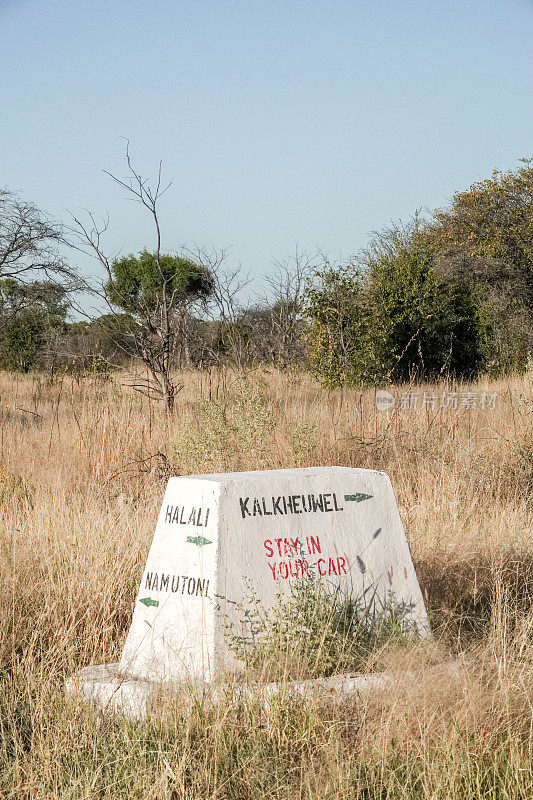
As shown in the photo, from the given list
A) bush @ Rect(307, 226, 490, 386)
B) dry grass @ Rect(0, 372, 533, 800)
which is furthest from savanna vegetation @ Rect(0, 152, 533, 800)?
A: bush @ Rect(307, 226, 490, 386)

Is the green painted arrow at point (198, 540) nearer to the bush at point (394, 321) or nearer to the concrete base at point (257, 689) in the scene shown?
the concrete base at point (257, 689)

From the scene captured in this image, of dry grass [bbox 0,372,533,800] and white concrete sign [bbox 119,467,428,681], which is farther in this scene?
white concrete sign [bbox 119,467,428,681]

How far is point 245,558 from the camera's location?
3002 millimetres

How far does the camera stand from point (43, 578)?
4.09m

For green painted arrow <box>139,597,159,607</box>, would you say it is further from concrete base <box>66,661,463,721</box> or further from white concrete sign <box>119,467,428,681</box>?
concrete base <box>66,661,463,721</box>

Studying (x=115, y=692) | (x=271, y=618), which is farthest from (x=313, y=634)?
(x=115, y=692)

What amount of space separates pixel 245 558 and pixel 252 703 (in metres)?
0.56

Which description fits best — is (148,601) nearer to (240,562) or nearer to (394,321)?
(240,562)

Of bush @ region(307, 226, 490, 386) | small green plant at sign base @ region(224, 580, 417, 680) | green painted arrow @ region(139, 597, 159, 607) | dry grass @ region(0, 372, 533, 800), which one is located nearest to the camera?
dry grass @ region(0, 372, 533, 800)

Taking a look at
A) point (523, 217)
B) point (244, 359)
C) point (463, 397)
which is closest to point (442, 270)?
point (523, 217)

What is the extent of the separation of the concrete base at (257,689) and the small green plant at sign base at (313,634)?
0.24ft

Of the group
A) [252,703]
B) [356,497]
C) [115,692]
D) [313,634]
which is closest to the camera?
[252,703]

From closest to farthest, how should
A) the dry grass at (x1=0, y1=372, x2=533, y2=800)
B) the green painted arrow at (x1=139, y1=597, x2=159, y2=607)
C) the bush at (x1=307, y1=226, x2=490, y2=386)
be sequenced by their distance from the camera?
the dry grass at (x1=0, y1=372, x2=533, y2=800) < the green painted arrow at (x1=139, y1=597, x2=159, y2=607) < the bush at (x1=307, y1=226, x2=490, y2=386)

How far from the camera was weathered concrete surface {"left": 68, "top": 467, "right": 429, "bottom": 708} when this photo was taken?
2.93 metres
